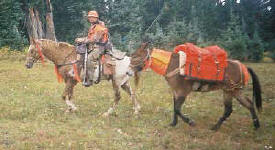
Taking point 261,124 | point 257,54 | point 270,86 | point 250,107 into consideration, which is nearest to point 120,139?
point 250,107

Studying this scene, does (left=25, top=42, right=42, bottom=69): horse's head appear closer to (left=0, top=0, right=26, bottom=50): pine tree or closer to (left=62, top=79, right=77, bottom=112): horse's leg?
(left=62, top=79, right=77, bottom=112): horse's leg

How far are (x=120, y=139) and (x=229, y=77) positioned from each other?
9.69ft

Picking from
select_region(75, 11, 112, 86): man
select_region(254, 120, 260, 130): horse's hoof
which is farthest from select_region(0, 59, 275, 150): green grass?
select_region(75, 11, 112, 86): man

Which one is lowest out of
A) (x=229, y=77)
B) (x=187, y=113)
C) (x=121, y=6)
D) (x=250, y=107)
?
(x=187, y=113)

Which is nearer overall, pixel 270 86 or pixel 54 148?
pixel 54 148

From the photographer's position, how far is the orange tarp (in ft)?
29.0

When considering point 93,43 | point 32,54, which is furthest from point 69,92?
point 93,43

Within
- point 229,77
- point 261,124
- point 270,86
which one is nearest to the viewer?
point 229,77

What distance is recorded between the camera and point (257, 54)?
1037 inches

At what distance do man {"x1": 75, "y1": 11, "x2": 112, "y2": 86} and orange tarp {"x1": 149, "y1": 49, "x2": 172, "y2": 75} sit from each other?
1438mm

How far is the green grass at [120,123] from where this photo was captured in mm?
7516

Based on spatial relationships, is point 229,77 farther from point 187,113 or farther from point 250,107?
point 187,113

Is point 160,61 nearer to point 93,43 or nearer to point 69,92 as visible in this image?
point 93,43

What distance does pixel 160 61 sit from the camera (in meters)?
8.91
